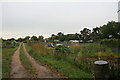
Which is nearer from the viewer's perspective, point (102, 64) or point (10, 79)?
point (102, 64)

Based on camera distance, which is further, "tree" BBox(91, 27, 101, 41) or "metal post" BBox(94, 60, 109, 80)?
"tree" BBox(91, 27, 101, 41)

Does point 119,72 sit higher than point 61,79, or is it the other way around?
point 119,72

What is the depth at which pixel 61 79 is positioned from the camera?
635cm

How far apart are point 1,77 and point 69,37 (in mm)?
75738

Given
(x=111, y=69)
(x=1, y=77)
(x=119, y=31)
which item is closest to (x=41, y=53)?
(x=1, y=77)

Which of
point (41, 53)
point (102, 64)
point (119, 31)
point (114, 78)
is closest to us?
point (102, 64)

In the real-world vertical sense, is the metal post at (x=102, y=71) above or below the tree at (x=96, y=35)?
below

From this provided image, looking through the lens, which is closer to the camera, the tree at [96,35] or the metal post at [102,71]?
the metal post at [102,71]

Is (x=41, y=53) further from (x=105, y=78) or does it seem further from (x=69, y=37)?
(x=69, y=37)

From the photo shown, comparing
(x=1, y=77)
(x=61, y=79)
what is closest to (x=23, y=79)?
(x=1, y=77)

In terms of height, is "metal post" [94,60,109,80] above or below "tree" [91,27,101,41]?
below

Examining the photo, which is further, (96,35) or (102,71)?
(96,35)

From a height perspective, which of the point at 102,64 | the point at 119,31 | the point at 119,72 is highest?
the point at 119,31

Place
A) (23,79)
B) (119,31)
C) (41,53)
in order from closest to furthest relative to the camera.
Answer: (23,79) < (41,53) < (119,31)
